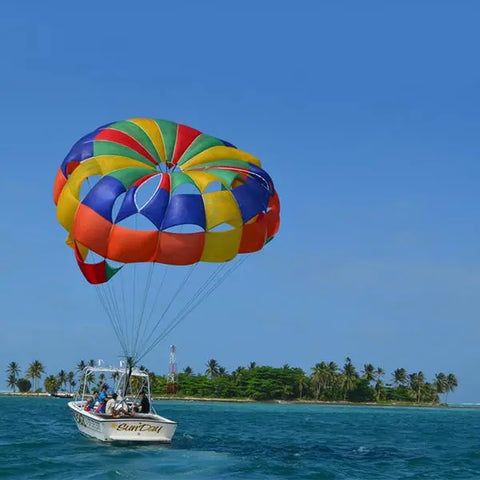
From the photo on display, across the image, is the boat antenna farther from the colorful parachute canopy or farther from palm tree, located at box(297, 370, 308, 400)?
palm tree, located at box(297, 370, 308, 400)

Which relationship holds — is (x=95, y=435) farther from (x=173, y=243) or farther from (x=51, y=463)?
(x=173, y=243)

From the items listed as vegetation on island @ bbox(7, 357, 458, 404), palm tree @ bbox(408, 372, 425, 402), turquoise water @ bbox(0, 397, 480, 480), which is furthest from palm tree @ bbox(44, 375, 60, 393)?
turquoise water @ bbox(0, 397, 480, 480)

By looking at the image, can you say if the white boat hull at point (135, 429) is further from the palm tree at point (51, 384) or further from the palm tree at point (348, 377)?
the palm tree at point (51, 384)

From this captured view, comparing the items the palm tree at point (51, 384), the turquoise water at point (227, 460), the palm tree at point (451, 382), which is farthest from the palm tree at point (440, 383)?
the turquoise water at point (227, 460)

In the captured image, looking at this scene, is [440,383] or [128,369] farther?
[440,383]

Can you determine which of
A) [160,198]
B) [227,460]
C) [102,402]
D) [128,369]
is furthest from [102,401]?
[160,198]

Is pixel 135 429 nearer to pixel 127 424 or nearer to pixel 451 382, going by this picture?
pixel 127 424

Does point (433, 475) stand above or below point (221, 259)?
below

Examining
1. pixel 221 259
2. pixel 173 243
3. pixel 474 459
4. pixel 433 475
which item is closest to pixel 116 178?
pixel 173 243
